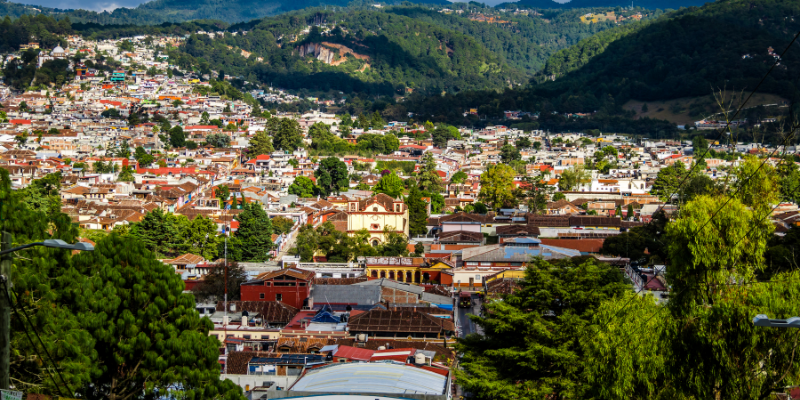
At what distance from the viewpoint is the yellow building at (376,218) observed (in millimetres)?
36250

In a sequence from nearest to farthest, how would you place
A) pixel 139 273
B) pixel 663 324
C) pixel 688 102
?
1. pixel 663 324
2. pixel 139 273
3. pixel 688 102

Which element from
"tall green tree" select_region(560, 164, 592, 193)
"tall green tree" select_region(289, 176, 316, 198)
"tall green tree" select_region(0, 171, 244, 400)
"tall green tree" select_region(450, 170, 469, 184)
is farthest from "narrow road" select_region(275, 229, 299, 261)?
"tall green tree" select_region(0, 171, 244, 400)

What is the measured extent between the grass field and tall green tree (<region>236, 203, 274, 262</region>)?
71.7 metres

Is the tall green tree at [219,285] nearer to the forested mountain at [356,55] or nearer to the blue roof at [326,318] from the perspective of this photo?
the blue roof at [326,318]

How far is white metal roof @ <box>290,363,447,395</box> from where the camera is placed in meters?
13.4

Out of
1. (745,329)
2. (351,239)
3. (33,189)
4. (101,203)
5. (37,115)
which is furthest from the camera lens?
(37,115)

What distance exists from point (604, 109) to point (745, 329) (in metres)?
105

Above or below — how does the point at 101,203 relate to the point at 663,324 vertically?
below

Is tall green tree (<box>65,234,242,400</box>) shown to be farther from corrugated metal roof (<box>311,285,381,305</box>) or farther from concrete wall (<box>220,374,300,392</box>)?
corrugated metal roof (<box>311,285,381,305</box>)

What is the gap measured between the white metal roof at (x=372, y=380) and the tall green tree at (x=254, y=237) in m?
18.1

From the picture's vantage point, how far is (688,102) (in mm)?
104875

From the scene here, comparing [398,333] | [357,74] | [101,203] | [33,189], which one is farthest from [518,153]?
[357,74]

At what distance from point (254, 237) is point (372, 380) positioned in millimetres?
19931

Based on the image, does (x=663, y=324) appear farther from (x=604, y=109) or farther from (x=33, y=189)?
(x=604, y=109)
